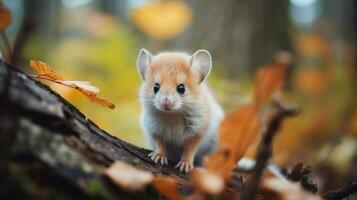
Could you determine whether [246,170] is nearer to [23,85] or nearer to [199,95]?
[199,95]

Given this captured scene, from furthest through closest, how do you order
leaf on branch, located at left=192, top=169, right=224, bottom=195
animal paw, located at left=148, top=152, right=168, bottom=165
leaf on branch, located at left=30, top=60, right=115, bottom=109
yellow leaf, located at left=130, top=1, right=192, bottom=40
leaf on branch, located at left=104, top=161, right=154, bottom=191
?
yellow leaf, located at left=130, top=1, right=192, bottom=40 < animal paw, located at left=148, top=152, right=168, bottom=165 < leaf on branch, located at left=30, top=60, right=115, bottom=109 < leaf on branch, located at left=104, top=161, right=154, bottom=191 < leaf on branch, located at left=192, top=169, right=224, bottom=195

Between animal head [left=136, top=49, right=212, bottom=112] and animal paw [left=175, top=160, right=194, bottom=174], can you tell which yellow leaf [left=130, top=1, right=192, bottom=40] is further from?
animal paw [left=175, top=160, right=194, bottom=174]

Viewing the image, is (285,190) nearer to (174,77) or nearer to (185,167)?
(185,167)

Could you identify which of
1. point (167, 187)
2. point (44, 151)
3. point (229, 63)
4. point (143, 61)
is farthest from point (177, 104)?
point (229, 63)

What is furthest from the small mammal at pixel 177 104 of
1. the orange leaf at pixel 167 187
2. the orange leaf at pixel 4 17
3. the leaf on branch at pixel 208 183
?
the leaf on branch at pixel 208 183

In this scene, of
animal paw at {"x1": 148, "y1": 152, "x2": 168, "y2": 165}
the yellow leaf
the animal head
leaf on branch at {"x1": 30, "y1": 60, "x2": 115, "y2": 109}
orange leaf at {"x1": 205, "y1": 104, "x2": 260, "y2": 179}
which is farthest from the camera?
the yellow leaf

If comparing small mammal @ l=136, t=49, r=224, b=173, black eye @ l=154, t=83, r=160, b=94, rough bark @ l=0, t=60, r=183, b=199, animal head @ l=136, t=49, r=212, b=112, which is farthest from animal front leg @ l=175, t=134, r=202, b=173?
rough bark @ l=0, t=60, r=183, b=199

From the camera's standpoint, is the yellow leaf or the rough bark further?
the yellow leaf
